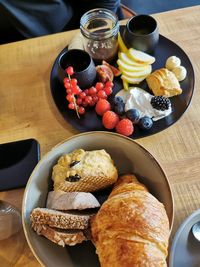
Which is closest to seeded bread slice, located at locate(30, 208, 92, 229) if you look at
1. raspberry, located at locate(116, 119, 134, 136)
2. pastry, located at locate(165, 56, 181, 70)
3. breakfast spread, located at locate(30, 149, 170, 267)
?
breakfast spread, located at locate(30, 149, 170, 267)

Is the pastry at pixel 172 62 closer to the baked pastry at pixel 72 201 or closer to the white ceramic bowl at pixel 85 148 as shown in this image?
the white ceramic bowl at pixel 85 148

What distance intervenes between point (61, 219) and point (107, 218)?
10 cm

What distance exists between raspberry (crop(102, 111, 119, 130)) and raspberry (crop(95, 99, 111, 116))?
1.0 inches

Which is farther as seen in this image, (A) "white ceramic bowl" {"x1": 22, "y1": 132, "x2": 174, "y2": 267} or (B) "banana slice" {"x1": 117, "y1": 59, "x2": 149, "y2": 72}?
(B) "banana slice" {"x1": 117, "y1": 59, "x2": 149, "y2": 72}

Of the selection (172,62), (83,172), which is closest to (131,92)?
(172,62)

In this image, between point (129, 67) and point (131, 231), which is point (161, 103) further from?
point (131, 231)

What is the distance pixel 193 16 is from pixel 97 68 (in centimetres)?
41

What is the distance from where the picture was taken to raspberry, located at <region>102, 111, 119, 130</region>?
1.00m

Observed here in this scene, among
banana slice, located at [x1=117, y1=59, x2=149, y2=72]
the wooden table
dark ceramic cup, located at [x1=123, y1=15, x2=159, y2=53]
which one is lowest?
the wooden table

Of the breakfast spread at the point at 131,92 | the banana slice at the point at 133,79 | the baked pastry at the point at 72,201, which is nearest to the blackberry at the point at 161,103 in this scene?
the breakfast spread at the point at 131,92

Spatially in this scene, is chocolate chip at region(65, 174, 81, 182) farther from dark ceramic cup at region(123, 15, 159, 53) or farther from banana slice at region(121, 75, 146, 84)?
dark ceramic cup at region(123, 15, 159, 53)

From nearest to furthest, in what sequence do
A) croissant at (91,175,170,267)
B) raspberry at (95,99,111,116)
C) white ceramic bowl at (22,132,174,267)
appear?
1. croissant at (91,175,170,267)
2. white ceramic bowl at (22,132,174,267)
3. raspberry at (95,99,111,116)

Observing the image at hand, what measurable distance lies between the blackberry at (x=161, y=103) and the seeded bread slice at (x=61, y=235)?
0.42 m

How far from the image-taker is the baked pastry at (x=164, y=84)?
104cm
